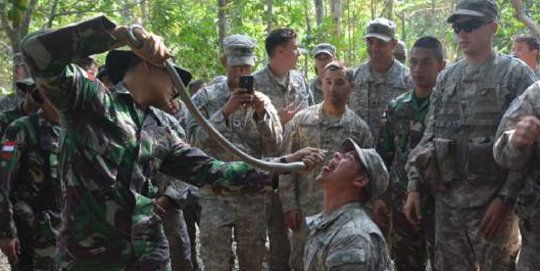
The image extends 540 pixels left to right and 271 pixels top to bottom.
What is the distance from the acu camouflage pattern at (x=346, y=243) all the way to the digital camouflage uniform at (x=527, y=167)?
1.13m

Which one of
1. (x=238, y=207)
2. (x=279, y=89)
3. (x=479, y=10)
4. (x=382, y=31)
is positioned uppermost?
(x=479, y=10)

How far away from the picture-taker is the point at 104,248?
120 inches

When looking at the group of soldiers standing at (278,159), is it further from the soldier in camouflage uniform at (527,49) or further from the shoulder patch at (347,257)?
the soldier in camouflage uniform at (527,49)

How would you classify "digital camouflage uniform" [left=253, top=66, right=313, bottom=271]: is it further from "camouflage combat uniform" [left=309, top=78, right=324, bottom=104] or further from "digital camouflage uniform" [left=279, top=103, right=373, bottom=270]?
"camouflage combat uniform" [left=309, top=78, right=324, bottom=104]

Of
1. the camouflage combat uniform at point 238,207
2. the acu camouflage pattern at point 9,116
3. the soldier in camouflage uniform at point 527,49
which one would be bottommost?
the camouflage combat uniform at point 238,207

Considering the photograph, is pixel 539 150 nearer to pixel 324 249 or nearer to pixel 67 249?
pixel 324 249

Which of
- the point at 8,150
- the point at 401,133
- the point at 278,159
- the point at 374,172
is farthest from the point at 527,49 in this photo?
the point at 8,150

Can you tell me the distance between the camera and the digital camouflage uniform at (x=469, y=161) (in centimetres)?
455

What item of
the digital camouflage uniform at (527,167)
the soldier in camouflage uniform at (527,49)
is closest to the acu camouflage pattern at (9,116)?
the digital camouflage uniform at (527,167)

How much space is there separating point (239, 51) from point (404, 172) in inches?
70.6

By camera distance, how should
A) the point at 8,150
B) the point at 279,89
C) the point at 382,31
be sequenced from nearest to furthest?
the point at 8,150 < the point at 382,31 < the point at 279,89

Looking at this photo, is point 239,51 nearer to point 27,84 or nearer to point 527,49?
point 27,84

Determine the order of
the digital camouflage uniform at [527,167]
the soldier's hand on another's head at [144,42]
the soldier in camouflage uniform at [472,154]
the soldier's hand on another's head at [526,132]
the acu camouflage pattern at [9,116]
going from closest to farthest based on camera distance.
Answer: the soldier's hand on another's head at [144,42] < the soldier's hand on another's head at [526,132] < the digital camouflage uniform at [527,167] < the soldier in camouflage uniform at [472,154] < the acu camouflage pattern at [9,116]

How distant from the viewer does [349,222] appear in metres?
3.31
